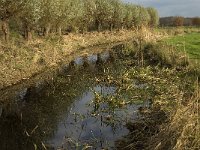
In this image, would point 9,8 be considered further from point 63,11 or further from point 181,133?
point 181,133

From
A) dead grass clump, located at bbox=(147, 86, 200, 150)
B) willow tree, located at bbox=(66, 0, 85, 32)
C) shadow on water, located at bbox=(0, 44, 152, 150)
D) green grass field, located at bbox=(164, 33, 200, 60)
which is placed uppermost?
willow tree, located at bbox=(66, 0, 85, 32)

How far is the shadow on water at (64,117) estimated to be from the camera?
13109 mm

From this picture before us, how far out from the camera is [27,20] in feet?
130

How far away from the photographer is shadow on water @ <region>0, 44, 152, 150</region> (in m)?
13.1

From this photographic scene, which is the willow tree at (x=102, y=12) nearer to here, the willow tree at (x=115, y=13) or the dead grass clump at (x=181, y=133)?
the willow tree at (x=115, y=13)

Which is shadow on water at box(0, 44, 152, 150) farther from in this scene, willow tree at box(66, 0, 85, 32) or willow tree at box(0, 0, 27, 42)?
willow tree at box(66, 0, 85, 32)

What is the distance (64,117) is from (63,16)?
1381 inches

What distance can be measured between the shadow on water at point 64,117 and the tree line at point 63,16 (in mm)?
11179

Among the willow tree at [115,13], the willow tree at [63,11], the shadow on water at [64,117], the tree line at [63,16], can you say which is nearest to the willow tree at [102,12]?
the tree line at [63,16]

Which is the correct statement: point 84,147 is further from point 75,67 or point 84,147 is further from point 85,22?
point 85,22

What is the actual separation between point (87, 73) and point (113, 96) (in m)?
10.1

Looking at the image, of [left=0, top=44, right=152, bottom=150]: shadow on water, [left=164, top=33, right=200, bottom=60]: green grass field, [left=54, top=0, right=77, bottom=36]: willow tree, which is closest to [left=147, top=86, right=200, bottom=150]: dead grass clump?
[left=0, top=44, right=152, bottom=150]: shadow on water

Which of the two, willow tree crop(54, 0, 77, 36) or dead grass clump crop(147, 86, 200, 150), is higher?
willow tree crop(54, 0, 77, 36)

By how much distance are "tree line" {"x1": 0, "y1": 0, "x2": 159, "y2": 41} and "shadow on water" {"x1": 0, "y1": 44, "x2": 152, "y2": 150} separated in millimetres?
11179
